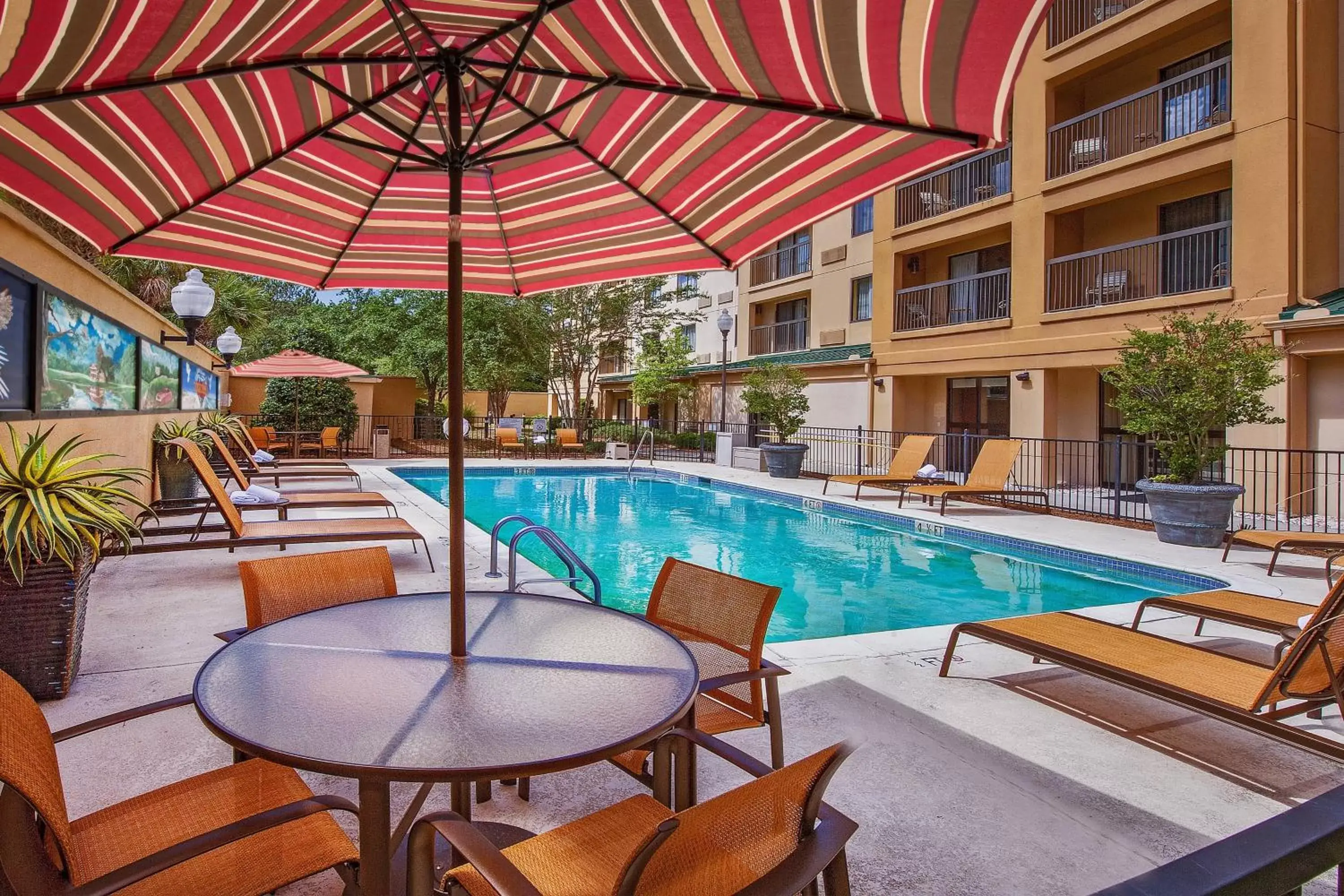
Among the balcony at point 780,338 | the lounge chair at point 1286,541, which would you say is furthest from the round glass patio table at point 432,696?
the balcony at point 780,338

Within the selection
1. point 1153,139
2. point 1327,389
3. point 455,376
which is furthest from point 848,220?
point 455,376

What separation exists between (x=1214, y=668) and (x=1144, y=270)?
13.3m

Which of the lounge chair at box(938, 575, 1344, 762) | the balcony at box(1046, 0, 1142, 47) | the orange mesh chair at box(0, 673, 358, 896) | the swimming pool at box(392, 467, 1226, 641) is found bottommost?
the swimming pool at box(392, 467, 1226, 641)

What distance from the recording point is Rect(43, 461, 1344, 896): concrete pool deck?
2432mm

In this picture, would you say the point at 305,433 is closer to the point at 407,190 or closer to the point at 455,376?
the point at 407,190

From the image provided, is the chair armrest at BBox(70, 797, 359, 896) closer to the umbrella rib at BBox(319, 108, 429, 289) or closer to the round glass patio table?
the round glass patio table

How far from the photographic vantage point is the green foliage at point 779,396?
52.2 ft

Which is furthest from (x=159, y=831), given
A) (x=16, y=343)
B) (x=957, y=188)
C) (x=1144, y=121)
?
(x=957, y=188)

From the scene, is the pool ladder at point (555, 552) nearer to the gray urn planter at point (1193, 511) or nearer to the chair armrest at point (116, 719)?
the chair armrest at point (116, 719)

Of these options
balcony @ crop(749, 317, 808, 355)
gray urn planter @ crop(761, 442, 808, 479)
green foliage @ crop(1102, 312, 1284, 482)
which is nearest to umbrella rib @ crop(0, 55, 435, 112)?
green foliage @ crop(1102, 312, 1284, 482)

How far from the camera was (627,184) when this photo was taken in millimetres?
3598

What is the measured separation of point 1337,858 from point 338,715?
1.80 m

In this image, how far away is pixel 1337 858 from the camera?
84 centimetres

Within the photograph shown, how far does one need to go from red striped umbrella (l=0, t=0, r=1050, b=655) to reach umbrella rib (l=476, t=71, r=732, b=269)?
0.01 metres
